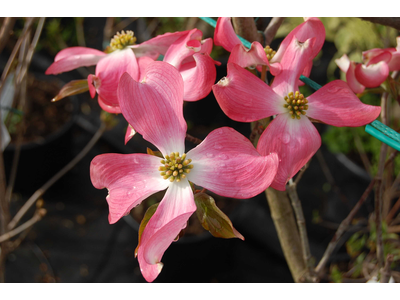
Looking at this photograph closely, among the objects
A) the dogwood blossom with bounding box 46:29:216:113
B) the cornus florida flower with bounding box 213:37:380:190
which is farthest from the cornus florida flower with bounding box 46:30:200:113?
the cornus florida flower with bounding box 213:37:380:190

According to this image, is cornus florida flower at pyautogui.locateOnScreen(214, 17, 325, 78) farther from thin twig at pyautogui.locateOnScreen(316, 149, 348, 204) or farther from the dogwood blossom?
thin twig at pyautogui.locateOnScreen(316, 149, 348, 204)

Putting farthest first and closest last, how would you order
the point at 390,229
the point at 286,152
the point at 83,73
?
1. the point at 83,73
2. the point at 390,229
3. the point at 286,152

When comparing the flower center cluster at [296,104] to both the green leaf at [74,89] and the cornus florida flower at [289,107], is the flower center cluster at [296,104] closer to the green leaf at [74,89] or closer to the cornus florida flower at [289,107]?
the cornus florida flower at [289,107]

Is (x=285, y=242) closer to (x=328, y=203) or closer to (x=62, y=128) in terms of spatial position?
(x=328, y=203)

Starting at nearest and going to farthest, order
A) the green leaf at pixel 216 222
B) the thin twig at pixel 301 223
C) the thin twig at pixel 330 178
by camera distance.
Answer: the green leaf at pixel 216 222 → the thin twig at pixel 301 223 → the thin twig at pixel 330 178

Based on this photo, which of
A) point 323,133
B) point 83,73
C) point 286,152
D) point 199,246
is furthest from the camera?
point 83,73

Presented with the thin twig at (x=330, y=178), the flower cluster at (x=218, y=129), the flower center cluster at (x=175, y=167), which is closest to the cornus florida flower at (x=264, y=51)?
the flower cluster at (x=218, y=129)
